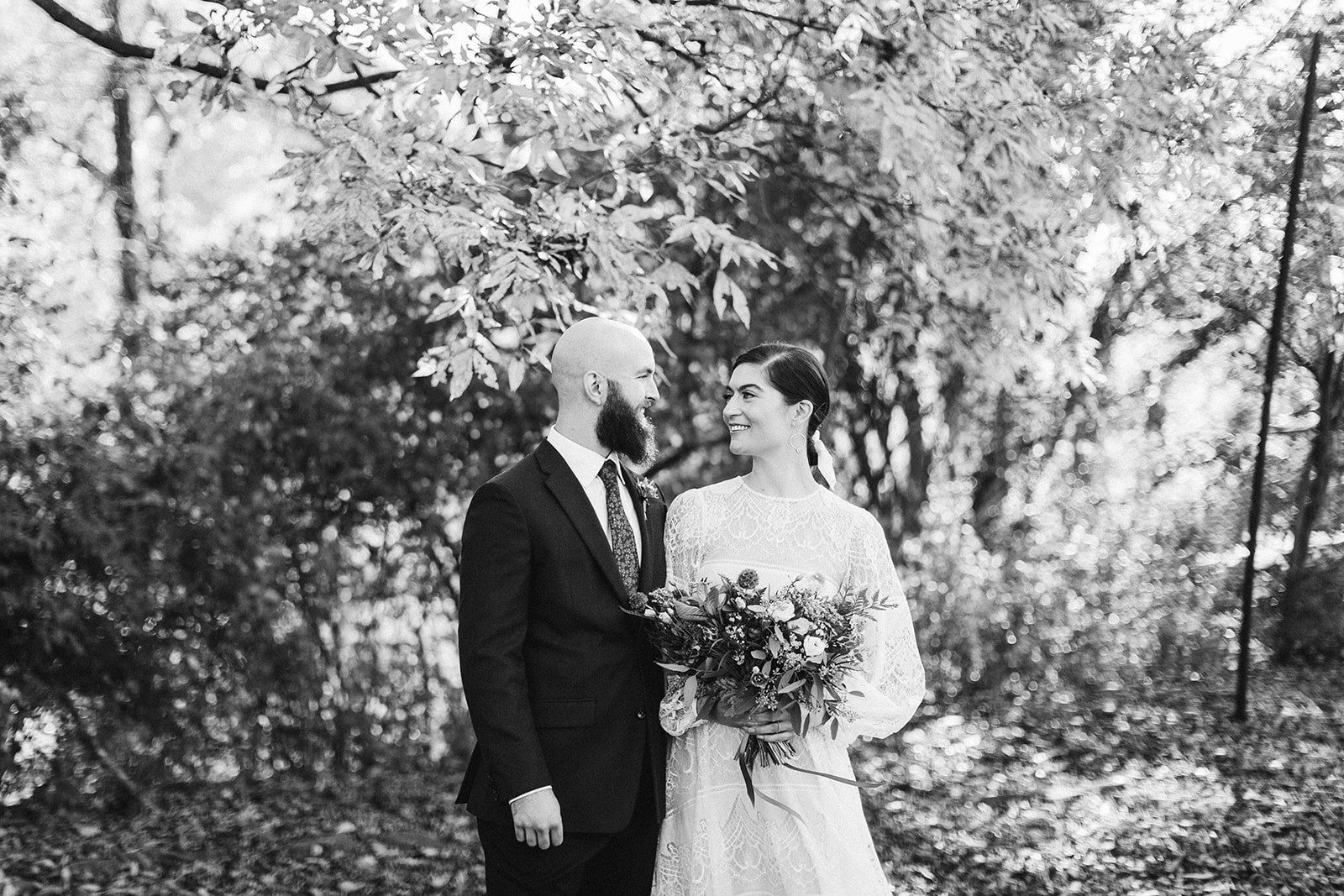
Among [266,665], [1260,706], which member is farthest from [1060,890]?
[266,665]

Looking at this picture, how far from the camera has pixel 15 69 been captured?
905cm

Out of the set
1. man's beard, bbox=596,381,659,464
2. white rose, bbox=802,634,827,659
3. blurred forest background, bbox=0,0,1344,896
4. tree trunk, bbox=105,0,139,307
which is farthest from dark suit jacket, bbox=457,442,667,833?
tree trunk, bbox=105,0,139,307

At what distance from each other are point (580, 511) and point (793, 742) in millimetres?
824

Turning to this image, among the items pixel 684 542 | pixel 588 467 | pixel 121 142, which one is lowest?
pixel 684 542

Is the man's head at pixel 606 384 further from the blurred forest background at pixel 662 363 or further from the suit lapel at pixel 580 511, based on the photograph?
the blurred forest background at pixel 662 363

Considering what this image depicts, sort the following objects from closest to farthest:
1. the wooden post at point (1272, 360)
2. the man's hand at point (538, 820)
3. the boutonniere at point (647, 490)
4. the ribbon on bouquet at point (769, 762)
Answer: the man's hand at point (538, 820) < the ribbon on bouquet at point (769, 762) < the boutonniere at point (647, 490) < the wooden post at point (1272, 360)

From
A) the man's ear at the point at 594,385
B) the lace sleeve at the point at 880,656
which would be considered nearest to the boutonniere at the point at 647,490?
the man's ear at the point at 594,385

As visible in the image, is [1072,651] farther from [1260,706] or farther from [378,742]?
[378,742]

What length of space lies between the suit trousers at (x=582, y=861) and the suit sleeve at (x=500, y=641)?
0.20 m

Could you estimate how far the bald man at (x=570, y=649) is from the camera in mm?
2729

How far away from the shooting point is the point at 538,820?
106 inches

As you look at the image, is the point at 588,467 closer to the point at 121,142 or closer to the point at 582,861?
the point at 582,861

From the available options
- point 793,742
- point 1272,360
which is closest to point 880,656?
point 793,742

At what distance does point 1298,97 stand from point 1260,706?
3.80m
